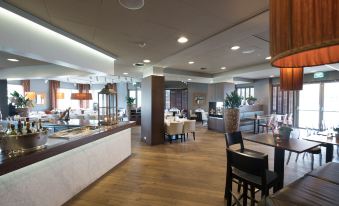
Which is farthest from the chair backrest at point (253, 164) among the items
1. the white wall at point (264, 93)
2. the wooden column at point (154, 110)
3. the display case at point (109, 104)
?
the white wall at point (264, 93)

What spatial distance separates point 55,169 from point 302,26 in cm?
317

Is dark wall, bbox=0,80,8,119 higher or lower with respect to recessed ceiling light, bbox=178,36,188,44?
lower

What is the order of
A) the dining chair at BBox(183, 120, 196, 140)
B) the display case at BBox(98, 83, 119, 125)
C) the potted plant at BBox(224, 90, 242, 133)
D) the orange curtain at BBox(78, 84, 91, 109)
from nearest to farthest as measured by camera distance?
the display case at BBox(98, 83, 119, 125) < the dining chair at BBox(183, 120, 196, 140) < the potted plant at BBox(224, 90, 242, 133) < the orange curtain at BBox(78, 84, 91, 109)

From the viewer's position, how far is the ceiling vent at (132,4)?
85.3 inches

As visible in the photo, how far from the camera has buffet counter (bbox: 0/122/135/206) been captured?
78.7 inches

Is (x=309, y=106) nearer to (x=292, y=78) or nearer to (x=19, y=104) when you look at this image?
(x=292, y=78)

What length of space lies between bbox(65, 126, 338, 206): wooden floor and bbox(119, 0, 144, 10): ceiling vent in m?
2.75

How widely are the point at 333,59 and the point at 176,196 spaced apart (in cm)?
288

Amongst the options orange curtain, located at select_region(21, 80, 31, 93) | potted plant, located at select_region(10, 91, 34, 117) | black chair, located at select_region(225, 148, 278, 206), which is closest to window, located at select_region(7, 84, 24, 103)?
orange curtain, located at select_region(21, 80, 31, 93)

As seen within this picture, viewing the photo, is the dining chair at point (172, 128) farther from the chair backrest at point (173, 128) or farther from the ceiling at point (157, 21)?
the ceiling at point (157, 21)

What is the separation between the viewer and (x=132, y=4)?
2.22 meters

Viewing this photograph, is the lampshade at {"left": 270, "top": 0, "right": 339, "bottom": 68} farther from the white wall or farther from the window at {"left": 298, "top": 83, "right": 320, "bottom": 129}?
the white wall

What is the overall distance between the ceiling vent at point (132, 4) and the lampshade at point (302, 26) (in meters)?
1.97

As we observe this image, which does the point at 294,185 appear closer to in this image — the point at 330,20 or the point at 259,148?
the point at 330,20
